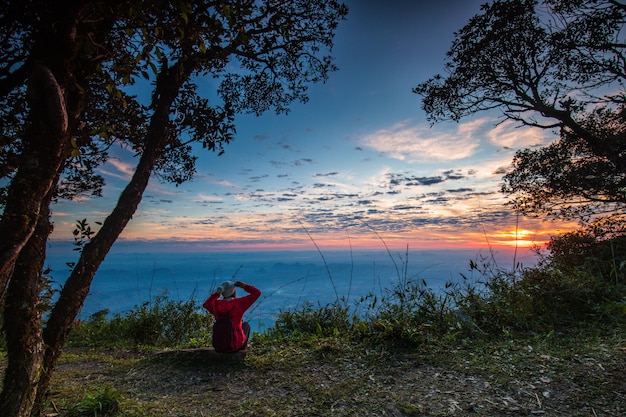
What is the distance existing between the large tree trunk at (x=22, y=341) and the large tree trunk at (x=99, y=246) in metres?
0.38

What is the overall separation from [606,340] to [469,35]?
8.06 m

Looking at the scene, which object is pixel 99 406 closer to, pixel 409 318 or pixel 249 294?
pixel 249 294

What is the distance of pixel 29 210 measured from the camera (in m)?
2.36

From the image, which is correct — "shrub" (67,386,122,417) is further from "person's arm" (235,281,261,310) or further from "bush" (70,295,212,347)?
"bush" (70,295,212,347)

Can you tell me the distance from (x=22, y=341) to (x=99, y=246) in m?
1.01

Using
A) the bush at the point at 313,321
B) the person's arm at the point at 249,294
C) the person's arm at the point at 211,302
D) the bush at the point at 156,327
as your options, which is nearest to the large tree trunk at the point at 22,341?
the person's arm at the point at 211,302

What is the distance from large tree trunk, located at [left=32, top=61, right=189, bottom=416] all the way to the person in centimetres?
167

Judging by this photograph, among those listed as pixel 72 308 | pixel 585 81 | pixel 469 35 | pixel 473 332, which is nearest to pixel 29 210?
pixel 72 308

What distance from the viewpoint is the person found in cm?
460

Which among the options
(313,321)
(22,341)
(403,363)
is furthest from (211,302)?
(403,363)

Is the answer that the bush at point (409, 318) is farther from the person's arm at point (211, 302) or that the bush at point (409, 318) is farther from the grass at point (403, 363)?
the person's arm at point (211, 302)

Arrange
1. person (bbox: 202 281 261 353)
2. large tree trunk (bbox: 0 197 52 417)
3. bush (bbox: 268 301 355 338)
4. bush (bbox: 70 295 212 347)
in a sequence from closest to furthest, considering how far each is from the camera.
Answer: large tree trunk (bbox: 0 197 52 417) < person (bbox: 202 281 261 353) < bush (bbox: 268 301 355 338) < bush (bbox: 70 295 212 347)

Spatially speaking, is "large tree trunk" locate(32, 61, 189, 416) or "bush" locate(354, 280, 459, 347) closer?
"large tree trunk" locate(32, 61, 189, 416)

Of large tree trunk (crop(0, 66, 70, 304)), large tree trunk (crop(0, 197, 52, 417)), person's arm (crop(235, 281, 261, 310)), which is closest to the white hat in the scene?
person's arm (crop(235, 281, 261, 310))
